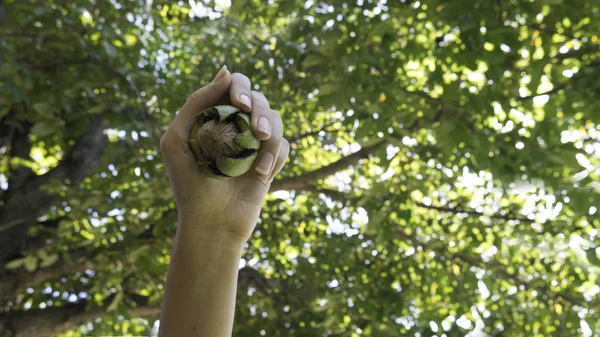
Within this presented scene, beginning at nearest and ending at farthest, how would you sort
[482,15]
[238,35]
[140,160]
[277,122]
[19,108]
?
1. [277,122]
2. [482,15]
3. [140,160]
4. [238,35]
5. [19,108]

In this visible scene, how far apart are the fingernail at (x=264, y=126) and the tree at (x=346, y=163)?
1.82 meters

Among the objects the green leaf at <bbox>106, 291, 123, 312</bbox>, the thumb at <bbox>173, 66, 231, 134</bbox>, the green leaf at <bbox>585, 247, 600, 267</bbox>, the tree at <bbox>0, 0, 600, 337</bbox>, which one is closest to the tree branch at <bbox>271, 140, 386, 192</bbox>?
the tree at <bbox>0, 0, 600, 337</bbox>

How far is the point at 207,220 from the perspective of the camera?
167 cm

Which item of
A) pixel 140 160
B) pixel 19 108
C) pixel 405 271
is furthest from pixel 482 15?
pixel 19 108

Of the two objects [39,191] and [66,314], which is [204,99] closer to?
[66,314]

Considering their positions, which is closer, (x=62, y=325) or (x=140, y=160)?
(x=140, y=160)

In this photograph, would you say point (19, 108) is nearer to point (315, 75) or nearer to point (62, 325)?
point (62, 325)

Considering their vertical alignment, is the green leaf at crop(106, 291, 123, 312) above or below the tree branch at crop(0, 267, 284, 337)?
above

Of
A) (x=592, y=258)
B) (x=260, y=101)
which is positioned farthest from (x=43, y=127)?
(x=592, y=258)

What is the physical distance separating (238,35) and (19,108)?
81.2 inches

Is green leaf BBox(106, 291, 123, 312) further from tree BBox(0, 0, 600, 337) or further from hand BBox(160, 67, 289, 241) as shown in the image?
hand BBox(160, 67, 289, 241)

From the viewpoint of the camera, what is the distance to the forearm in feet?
5.27

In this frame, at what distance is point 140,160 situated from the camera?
4.40 meters

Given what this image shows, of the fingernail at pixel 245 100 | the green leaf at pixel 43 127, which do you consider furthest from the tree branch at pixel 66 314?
the fingernail at pixel 245 100
